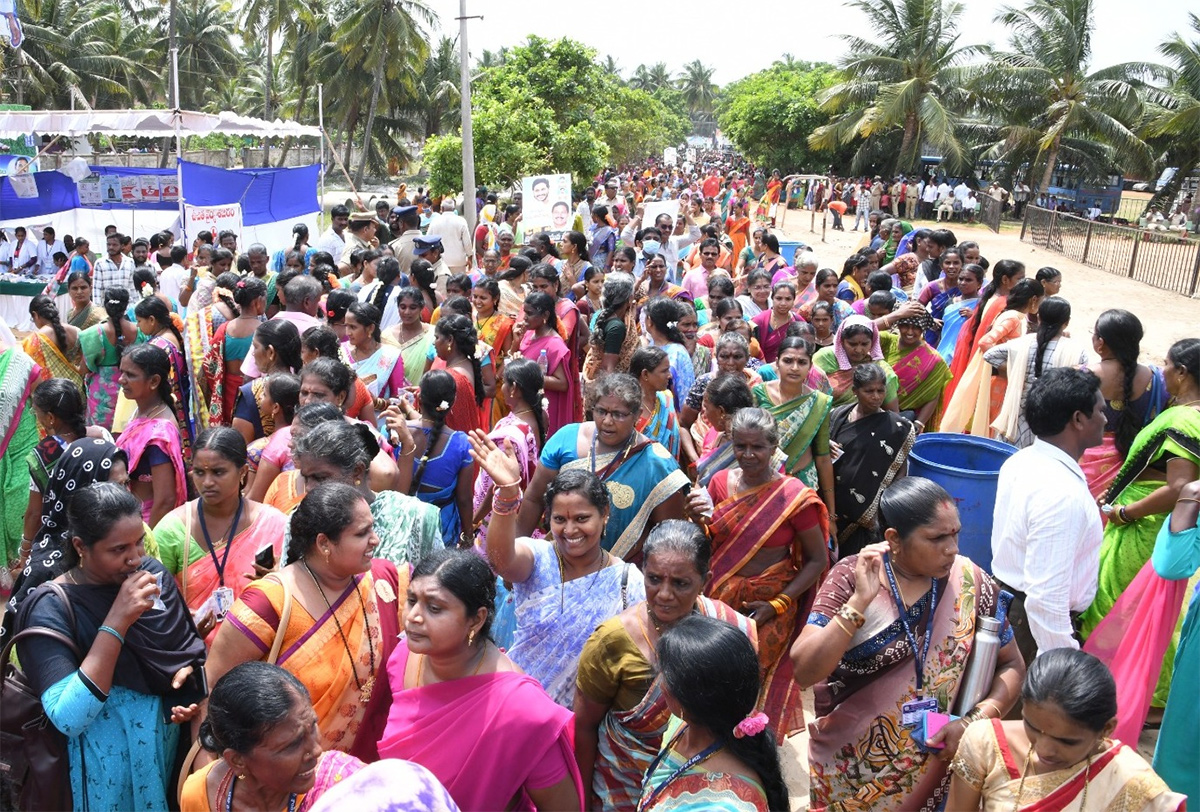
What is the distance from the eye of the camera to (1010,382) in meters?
5.75

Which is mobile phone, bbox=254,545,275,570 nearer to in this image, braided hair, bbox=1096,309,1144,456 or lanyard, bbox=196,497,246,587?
lanyard, bbox=196,497,246,587

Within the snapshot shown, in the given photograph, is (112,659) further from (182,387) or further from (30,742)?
(182,387)

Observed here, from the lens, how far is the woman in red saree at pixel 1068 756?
2137 millimetres

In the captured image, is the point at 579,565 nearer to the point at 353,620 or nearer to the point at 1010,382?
the point at 353,620

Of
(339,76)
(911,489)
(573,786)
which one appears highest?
(339,76)

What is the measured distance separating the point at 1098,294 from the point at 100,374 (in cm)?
1603

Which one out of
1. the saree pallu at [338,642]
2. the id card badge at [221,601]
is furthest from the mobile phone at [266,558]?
the saree pallu at [338,642]

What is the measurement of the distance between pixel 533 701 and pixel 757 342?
4360 millimetres

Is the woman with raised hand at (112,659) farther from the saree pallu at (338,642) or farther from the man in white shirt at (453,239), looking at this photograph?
the man in white shirt at (453,239)

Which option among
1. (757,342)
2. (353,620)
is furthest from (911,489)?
(757,342)

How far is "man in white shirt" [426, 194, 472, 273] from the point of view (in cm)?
1089

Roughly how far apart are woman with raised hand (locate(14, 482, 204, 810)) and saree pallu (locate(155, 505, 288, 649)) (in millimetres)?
438

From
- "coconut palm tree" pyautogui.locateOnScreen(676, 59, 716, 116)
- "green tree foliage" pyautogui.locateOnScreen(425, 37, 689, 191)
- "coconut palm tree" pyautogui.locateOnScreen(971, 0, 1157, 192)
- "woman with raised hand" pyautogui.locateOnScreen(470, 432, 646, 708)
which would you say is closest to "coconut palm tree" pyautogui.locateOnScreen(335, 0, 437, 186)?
"green tree foliage" pyautogui.locateOnScreen(425, 37, 689, 191)

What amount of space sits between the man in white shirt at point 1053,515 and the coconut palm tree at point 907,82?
3239cm
